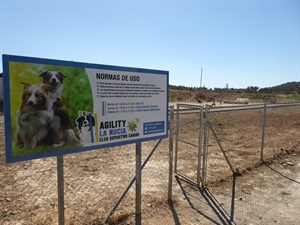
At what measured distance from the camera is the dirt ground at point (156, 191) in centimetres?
437

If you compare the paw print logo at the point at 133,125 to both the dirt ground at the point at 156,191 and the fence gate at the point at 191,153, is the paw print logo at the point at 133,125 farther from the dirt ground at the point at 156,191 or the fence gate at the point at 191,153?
the fence gate at the point at 191,153

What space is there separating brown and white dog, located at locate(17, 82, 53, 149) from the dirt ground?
1.98 m

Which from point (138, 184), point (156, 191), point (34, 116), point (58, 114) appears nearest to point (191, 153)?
point (156, 191)

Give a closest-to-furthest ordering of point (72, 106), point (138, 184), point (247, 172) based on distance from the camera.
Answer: point (72, 106), point (138, 184), point (247, 172)

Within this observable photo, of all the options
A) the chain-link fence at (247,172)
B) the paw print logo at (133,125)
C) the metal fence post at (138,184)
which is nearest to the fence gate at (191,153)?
the chain-link fence at (247,172)

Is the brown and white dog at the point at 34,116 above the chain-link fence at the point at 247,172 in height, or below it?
above

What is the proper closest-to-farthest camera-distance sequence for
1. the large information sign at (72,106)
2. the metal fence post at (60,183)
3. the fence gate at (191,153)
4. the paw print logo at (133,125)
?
the large information sign at (72,106), the metal fence post at (60,183), the paw print logo at (133,125), the fence gate at (191,153)

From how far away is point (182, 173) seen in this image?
6.56m

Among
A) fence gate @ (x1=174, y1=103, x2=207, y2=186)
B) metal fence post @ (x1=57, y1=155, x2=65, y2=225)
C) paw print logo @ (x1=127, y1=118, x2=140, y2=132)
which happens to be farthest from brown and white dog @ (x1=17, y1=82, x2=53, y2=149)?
fence gate @ (x1=174, y1=103, x2=207, y2=186)

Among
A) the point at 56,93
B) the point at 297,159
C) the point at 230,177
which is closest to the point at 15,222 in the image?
the point at 56,93

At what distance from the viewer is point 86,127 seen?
10.2 ft

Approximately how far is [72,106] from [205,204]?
10.8 feet

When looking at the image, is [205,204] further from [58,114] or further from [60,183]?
[58,114]

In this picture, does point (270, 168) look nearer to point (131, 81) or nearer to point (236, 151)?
point (236, 151)
